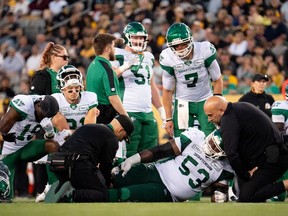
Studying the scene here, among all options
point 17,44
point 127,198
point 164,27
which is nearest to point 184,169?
point 127,198

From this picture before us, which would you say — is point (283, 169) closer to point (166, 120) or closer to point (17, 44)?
point (166, 120)

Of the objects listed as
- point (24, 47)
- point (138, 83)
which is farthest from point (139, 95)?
point (24, 47)

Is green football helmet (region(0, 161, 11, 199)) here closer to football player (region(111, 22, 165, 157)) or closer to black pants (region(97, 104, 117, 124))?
black pants (region(97, 104, 117, 124))

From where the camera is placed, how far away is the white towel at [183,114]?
12367 mm

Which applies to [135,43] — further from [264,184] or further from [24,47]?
[24,47]

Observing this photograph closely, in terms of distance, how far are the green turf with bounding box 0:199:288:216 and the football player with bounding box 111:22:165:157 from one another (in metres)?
3.17

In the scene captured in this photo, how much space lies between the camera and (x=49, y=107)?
34.6ft

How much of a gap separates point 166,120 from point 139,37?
1.06m

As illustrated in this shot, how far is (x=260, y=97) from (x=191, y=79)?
2.33 m

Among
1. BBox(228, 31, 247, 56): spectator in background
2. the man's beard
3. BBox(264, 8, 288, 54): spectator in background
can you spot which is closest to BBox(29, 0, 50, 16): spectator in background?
BBox(228, 31, 247, 56): spectator in background

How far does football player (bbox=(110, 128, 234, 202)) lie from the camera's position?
10531 millimetres

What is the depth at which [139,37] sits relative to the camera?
1277 cm

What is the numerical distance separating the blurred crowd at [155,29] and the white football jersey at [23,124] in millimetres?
5944

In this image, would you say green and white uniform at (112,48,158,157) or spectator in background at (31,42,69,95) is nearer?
spectator in background at (31,42,69,95)
